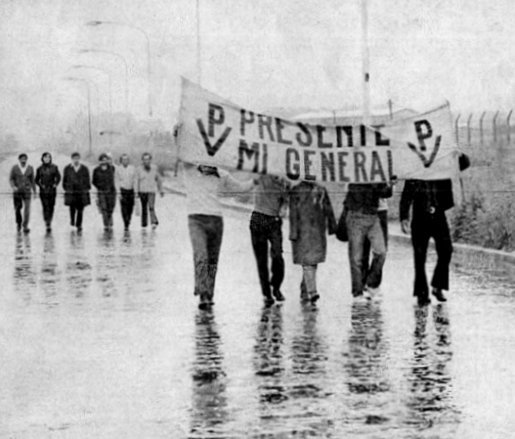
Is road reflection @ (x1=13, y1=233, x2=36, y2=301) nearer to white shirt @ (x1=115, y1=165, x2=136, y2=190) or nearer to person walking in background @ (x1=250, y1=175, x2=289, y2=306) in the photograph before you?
person walking in background @ (x1=250, y1=175, x2=289, y2=306)

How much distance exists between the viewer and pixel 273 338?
504 inches

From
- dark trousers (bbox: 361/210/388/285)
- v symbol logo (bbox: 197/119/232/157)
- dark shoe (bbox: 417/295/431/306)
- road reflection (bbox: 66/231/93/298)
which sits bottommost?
dark shoe (bbox: 417/295/431/306)

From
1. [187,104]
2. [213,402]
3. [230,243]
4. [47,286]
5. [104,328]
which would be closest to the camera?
[213,402]

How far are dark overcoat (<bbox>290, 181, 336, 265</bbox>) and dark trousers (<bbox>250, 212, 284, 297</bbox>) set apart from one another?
0.58 feet

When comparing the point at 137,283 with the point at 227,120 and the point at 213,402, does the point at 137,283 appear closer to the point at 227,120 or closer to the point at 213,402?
the point at 227,120

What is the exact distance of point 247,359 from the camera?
11516mm

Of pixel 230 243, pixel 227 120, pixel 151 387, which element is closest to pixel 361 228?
pixel 227 120

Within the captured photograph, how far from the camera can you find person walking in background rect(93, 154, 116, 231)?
99.9ft

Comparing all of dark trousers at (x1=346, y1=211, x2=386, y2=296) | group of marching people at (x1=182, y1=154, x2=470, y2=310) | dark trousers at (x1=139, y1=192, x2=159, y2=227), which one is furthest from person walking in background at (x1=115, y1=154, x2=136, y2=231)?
dark trousers at (x1=346, y1=211, x2=386, y2=296)

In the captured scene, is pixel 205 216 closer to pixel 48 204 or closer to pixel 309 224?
pixel 309 224

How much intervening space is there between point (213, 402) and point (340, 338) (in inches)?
132

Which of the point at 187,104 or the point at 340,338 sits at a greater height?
the point at 187,104

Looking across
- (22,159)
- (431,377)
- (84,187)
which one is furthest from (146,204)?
(431,377)

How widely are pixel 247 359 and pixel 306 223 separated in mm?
4065
